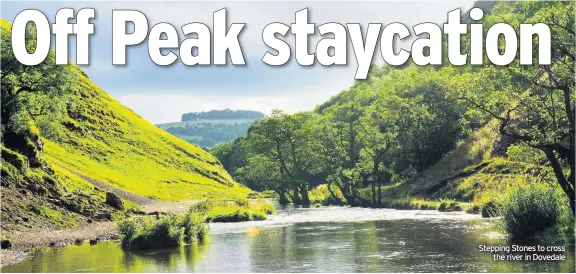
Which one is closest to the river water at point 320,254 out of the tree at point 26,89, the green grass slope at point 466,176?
the green grass slope at point 466,176

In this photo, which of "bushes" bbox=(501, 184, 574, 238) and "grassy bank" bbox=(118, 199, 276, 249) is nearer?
"bushes" bbox=(501, 184, 574, 238)

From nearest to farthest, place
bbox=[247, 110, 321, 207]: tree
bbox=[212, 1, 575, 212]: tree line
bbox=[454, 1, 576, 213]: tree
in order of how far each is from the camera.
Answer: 1. bbox=[454, 1, 576, 213]: tree
2. bbox=[212, 1, 575, 212]: tree line
3. bbox=[247, 110, 321, 207]: tree

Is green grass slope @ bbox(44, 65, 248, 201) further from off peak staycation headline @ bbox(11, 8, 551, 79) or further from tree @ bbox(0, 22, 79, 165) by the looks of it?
off peak staycation headline @ bbox(11, 8, 551, 79)

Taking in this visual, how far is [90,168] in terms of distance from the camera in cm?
12294

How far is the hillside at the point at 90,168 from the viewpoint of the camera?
5191 centimetres

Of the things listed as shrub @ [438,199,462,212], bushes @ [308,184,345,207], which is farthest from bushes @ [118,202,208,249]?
bushes @ [308,184,345,207]

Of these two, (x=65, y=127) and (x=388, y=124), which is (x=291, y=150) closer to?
(x=388, y=124)

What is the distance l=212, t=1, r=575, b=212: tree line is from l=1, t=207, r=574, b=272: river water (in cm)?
753

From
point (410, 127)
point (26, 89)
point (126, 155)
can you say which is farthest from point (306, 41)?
point (126, 155)

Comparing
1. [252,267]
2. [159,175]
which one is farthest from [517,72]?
[159,175]

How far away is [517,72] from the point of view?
33.7 meters

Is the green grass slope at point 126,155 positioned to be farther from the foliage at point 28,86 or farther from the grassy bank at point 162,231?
the grassy bank at point 162,231

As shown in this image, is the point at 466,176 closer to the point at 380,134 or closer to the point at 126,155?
the point at 380,134

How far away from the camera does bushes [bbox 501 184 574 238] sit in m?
32.7
